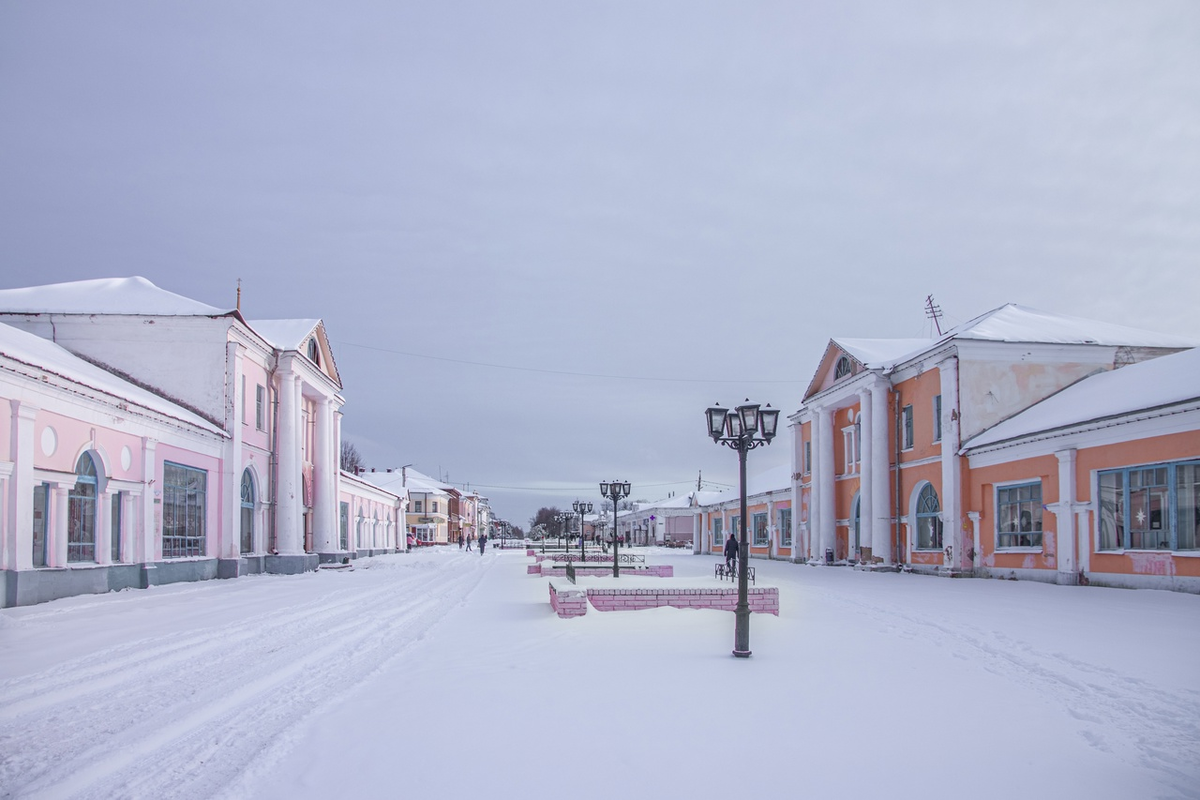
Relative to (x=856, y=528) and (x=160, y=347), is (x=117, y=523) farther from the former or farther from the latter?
(x=856, y=528)

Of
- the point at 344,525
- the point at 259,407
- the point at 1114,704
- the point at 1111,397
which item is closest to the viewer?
the point at 1114,704

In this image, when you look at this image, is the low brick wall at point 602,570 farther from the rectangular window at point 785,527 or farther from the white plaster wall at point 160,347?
the rectangular window at point 785,527

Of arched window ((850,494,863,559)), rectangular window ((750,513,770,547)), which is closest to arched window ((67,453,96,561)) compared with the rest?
arched window ((850,494,863,559))

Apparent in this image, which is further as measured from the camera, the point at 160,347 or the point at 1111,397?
the point at 160,347

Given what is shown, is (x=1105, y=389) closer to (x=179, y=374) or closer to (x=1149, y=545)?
(x=1149, y=545)

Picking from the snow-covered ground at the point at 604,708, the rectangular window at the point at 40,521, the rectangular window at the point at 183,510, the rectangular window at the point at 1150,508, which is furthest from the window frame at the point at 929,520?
the rectangular window at the point at 40,521

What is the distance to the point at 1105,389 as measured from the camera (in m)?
21.4

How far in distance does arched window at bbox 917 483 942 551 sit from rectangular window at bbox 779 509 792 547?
1471 cm

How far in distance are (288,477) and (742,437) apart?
2284 cm

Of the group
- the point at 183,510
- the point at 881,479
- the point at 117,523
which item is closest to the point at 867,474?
the point at 881,479

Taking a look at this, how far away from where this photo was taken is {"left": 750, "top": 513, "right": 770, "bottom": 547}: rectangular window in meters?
46.1

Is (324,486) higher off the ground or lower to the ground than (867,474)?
lower

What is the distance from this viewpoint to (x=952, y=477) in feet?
80.3

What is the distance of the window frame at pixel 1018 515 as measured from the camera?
2094 cm
